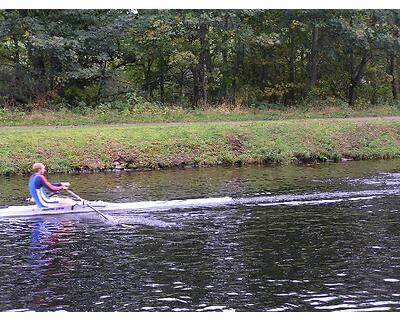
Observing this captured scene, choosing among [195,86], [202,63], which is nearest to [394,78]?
[202,63]

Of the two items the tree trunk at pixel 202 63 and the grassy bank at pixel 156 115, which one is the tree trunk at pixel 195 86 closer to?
the tree trunk at pixel 202 63

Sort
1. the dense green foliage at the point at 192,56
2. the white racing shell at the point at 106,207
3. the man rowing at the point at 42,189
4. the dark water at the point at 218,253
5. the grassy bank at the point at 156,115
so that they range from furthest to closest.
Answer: the dense green foliage at the point at 192,56 → the grassy bank at the point at 156,115 → the man rowing at the point at 42,189 → the white racing shell at the point at 106,207 → the dark water at the point at 218,253

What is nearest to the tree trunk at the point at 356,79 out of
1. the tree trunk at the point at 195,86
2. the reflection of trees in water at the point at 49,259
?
the tree trunk at the point at 195,86

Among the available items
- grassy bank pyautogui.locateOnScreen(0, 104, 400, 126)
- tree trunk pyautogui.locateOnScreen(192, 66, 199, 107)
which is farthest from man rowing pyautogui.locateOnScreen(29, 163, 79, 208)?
tree trunk pyautogui.locateOnScreen(192, 66, 199, 107)

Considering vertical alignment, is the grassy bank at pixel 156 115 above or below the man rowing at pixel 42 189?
above

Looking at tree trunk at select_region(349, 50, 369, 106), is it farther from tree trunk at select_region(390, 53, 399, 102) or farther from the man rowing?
the man rowing

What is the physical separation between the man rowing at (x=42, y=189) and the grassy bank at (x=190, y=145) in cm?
850

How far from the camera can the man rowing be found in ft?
61.1

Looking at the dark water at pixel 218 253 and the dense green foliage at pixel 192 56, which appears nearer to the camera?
the dark water at pixel 218 253

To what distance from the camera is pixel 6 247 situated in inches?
576

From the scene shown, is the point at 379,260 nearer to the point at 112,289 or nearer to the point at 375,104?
the point at 112,289

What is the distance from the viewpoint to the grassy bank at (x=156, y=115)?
1372 inches

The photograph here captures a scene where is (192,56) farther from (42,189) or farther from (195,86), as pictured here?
(42,189)

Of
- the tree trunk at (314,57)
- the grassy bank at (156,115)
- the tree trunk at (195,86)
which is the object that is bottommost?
the grassy bank at (156,115)
